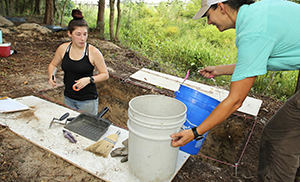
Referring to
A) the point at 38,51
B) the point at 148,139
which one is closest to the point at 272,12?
the point at 148,139

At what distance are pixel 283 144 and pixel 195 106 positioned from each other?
0.85 metres

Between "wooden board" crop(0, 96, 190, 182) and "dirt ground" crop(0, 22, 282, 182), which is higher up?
"wooden board" crop(0, 96, 190, 182)

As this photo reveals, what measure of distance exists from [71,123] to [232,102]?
1.81 meters

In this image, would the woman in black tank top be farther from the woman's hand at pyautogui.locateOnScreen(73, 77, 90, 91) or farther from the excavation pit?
the excavation pit

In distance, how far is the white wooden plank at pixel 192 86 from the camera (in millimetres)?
3906

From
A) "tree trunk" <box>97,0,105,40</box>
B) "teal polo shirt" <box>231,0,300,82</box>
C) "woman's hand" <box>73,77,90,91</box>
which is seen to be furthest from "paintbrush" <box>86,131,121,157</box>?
"tree trunk" <box>97,0,105,40</box>

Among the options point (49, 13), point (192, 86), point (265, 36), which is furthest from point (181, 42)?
point (265, 36)

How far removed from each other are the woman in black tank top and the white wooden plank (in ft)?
6.18

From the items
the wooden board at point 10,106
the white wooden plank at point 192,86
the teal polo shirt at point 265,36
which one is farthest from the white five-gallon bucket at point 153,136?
the white wooden plank at point 192,86

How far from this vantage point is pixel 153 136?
62.3 inches

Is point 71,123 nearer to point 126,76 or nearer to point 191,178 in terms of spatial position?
point 191,178

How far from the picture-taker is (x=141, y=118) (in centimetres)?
155

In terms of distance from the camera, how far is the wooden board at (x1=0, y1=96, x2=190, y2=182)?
6.19 feet

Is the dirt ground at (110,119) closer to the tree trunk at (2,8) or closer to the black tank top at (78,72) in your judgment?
the black tank top at (78,72)
